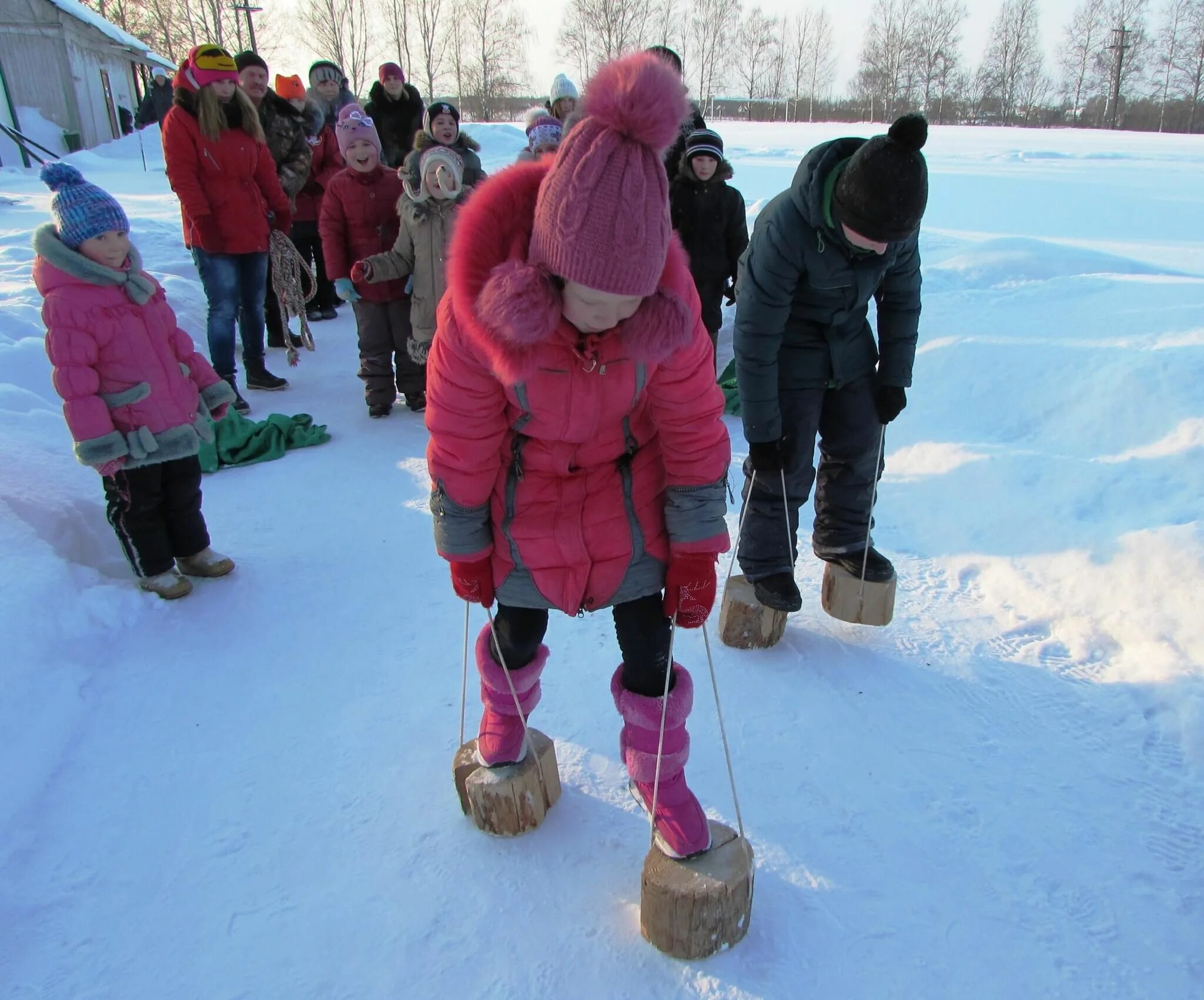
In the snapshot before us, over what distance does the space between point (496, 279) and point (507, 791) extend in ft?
3.95

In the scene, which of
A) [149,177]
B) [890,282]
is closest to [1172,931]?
[890,282]

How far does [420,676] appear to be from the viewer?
258 centimetres

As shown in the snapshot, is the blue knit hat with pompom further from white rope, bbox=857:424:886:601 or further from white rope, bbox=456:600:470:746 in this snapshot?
white rope, bbox=857:424:886:601

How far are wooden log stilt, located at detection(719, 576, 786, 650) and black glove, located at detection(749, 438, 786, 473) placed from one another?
44cm

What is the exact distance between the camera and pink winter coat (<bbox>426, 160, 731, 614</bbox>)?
4.72ft

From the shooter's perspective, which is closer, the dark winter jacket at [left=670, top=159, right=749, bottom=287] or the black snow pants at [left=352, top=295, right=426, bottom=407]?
the dark winter jacket at [left=670, top=159, right=749, bottom=287]

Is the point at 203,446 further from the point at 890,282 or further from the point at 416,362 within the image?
the point at 890,282

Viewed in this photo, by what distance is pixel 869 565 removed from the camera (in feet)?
9.05

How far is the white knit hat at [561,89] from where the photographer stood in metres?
6.05

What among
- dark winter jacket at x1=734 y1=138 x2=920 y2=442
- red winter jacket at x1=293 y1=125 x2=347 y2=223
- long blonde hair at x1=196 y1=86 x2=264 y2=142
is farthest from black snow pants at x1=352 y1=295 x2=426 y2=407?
dark winter jacket at x1=734 y1=138 x2=920 y2=442

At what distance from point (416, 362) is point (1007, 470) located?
130 inches

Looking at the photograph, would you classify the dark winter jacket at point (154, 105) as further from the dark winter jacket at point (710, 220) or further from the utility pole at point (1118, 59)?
the utility pole at point (1118, 59)

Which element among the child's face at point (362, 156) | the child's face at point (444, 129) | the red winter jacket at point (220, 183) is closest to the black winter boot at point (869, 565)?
the child's face at point (444, 129)

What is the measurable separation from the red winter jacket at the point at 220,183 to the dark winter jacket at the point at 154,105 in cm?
1899
